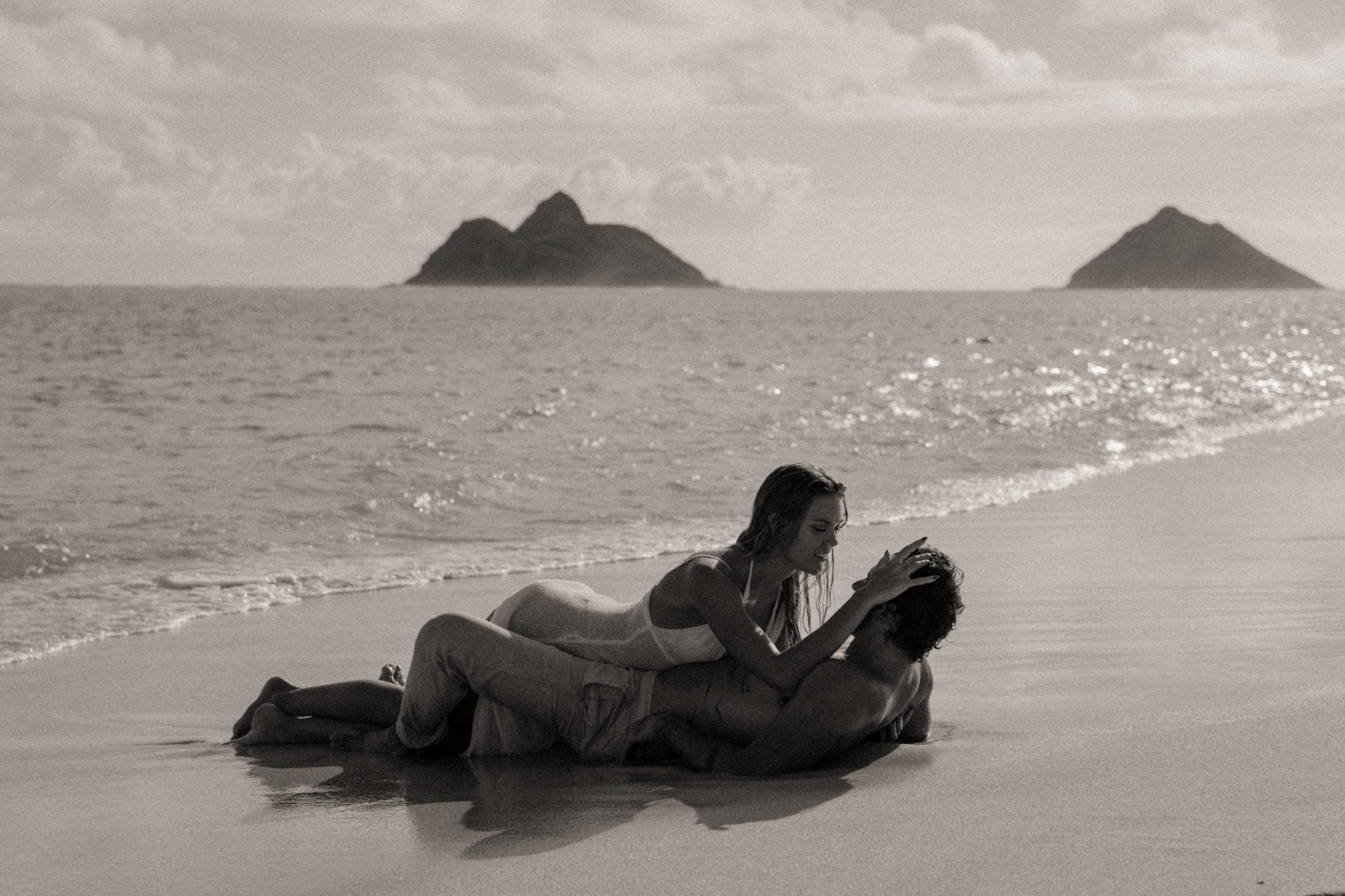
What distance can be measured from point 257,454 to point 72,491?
3361 mm

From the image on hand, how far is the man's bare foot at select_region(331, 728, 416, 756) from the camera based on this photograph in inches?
212

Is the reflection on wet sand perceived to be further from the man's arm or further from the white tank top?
the white tank top

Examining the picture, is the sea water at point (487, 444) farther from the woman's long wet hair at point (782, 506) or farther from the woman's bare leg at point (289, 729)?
the woman's long wet hair at point (782, 506)

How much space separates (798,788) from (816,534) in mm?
763

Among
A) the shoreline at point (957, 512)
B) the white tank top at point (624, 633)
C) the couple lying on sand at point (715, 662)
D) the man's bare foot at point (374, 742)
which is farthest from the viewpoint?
the shoreline at point (957, 512)

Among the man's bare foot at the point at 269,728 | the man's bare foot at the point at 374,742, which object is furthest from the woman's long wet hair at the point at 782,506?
the man's bare foot at the point at 269,728

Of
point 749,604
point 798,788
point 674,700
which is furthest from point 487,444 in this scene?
point 798,788

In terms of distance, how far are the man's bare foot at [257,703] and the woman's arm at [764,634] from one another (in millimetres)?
1805

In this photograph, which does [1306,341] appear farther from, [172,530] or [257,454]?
[172,530]

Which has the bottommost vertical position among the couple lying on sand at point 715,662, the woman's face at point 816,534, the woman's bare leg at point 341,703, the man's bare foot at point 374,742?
the man's bare foot at point 374,742

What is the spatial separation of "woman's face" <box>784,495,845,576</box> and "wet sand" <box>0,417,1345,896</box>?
66 centimetres

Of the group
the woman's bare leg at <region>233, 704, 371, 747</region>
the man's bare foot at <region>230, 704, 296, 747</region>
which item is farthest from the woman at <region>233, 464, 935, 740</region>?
the man's bare foot at <region>230, 704, 296, 747</region>

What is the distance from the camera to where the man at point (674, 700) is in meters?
4.82

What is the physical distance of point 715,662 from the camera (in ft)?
16.5
